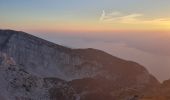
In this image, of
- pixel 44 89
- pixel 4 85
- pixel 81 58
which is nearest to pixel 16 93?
pixel 4 85

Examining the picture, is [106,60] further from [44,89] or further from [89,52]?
[44,89]

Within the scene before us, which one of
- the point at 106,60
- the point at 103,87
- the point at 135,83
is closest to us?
the point at 103,87

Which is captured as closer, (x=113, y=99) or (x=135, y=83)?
(x=113, y=99)

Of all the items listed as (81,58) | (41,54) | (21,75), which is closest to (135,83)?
(81,58)

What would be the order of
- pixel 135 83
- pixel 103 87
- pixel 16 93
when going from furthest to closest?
pixel 135 83 < pixel 103 87 < pixel 16 93

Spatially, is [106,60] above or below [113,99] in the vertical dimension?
above

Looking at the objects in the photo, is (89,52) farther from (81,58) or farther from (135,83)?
(135,83)
